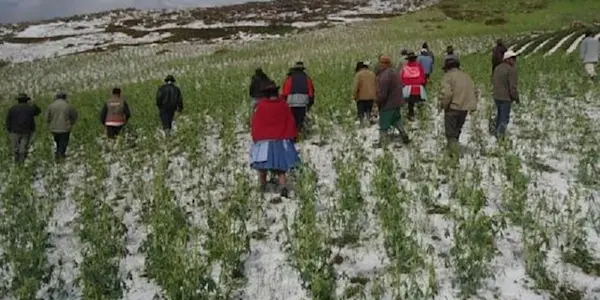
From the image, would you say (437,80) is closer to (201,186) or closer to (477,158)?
(477,158)

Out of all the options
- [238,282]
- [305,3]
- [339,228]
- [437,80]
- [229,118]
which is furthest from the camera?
[305,3]

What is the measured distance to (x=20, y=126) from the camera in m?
13.9

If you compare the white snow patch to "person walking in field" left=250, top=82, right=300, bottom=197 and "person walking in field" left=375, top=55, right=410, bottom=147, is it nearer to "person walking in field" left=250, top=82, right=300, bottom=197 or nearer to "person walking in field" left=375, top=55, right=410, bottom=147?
"person walking in field" left=375, top=55, right=410, bottom=147

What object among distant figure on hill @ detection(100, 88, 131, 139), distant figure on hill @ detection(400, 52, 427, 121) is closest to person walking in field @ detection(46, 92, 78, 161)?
distant figure on hill @ detection(100, 88, 131, 139)

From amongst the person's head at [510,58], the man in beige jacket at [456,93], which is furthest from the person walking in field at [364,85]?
the man in beige jacket at [456,93]

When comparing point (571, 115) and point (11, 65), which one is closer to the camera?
point (571, 115)

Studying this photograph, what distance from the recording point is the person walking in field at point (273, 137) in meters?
9.55

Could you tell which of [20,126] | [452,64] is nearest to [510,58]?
[452,64]

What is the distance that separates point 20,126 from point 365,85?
7.50m

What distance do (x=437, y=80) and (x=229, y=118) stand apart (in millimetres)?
7963

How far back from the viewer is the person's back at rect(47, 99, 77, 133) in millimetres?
14055

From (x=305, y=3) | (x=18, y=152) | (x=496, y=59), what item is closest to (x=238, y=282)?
(x=18, y=152)

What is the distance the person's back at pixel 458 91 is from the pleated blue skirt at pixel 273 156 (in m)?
3.01

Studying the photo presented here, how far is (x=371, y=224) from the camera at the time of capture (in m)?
8.40
